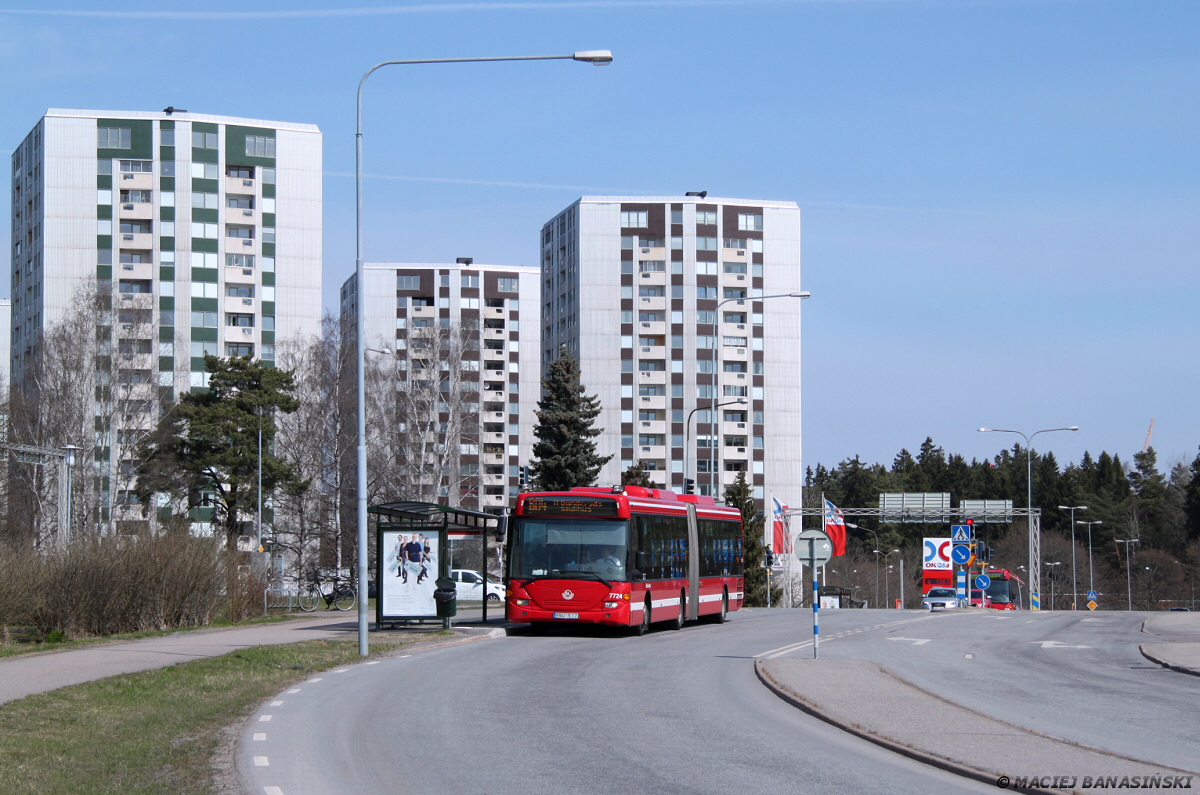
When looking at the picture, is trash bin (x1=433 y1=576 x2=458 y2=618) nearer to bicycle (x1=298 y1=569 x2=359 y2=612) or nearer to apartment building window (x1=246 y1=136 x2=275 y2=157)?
bicycle (x1=298 y1=569 x2=359 y2=612)

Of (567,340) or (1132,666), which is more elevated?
(567,340)

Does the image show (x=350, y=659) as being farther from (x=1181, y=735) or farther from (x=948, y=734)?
(x=1181, y=735)

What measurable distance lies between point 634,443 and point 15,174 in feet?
162

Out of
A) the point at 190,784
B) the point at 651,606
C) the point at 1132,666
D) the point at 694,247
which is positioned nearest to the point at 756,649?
the point at 651,606

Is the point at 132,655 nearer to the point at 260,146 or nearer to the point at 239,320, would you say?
the point at 239,320

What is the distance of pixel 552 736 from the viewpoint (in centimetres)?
1246

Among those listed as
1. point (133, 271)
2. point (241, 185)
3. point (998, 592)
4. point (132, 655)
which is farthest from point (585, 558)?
point (241, 185)

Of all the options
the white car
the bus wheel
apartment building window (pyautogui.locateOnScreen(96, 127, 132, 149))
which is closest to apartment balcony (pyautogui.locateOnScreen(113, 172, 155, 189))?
apartment building window (pyautogui.locateOnScreen(96, 127, 132, 149))

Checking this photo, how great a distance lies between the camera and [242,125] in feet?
286

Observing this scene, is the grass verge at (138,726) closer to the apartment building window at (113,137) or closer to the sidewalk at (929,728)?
the sidewalk at (929,728)

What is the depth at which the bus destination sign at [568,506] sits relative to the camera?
89.3ft

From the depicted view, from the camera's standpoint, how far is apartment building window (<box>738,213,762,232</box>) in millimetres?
102625

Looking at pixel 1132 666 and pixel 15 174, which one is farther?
pixel 15 174

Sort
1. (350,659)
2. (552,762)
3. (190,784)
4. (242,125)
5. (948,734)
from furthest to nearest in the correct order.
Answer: (242,125) < (350,659) < (948,734) < (552,762) < (190,784)
